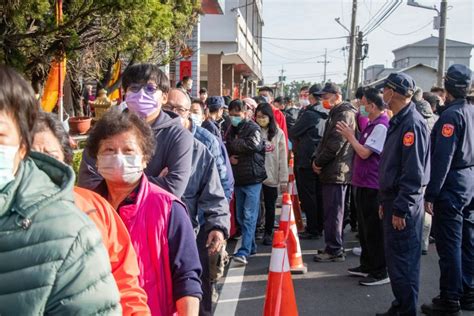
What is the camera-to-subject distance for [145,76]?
3303mm

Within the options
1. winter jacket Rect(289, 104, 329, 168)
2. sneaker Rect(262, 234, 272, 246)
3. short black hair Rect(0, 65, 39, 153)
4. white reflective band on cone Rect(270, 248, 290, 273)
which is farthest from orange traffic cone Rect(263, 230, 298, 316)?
winter jacket Rect(289, 104, 329, 168)

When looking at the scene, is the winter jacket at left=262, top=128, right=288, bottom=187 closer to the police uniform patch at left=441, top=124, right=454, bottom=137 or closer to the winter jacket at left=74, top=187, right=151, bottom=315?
the police uniform patch at left=441, top=124, right=454, bottom=137

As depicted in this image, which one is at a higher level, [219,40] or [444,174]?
[219,40]

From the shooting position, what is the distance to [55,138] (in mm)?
2232

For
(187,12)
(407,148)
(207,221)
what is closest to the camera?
(207,221)

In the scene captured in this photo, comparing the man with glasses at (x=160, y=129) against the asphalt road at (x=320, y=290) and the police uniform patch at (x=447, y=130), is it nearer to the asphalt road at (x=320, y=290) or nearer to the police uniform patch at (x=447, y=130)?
the asphalt road at (x=320, y=290)

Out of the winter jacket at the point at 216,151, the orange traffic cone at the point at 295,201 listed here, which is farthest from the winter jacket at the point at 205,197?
the orange traffic cone at the point at 295,201

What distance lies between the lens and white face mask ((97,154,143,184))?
2.41 m

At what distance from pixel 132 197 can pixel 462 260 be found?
3.83 m

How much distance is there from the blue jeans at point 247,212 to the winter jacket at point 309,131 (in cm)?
147

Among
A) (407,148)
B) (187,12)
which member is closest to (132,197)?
(407,148)

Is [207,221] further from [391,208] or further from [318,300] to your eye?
[318,300]

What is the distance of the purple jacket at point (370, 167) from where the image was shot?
575 cm

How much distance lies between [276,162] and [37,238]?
257 inches
